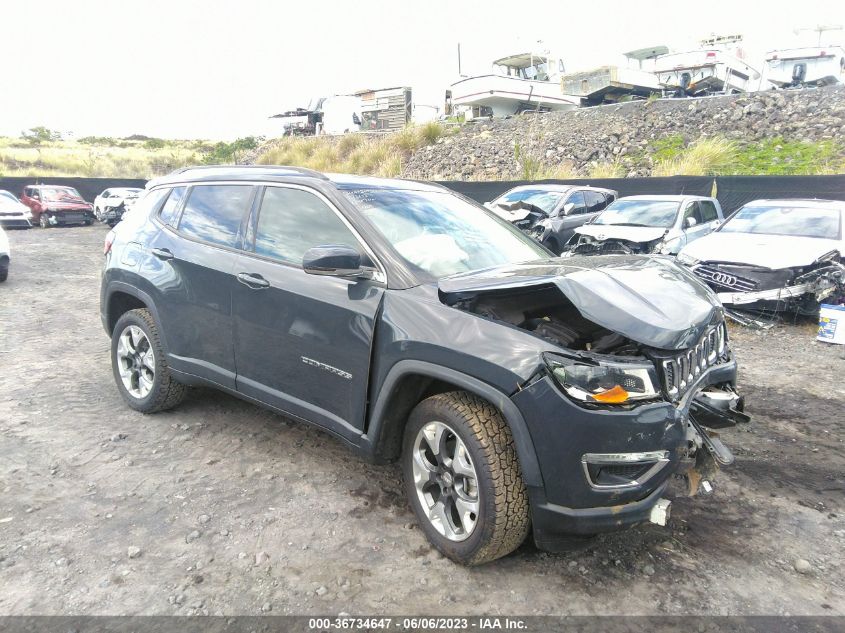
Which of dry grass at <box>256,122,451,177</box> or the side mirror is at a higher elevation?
dry grass at <box>256,122,451,177</box>

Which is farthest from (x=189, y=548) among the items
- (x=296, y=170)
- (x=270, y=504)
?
(x=296, y=170)

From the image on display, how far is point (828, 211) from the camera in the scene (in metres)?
8.25

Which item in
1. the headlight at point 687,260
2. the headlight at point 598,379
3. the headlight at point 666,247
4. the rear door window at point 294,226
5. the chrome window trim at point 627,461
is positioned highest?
the rear door window at point 294,226

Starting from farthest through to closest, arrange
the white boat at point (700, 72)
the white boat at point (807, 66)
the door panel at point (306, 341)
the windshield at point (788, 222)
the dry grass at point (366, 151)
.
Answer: the dry grass at point (366, 151)
the white boat at point (700, 72)
the white boat at point (807, 66)
the windshield at point (788, 222)
the door panel at point (306, 341)

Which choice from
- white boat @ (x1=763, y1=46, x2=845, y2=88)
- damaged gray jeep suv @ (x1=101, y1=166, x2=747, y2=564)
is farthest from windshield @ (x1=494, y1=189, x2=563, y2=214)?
white boat @ (x1=763, y1=46, x2=845, y2=88)

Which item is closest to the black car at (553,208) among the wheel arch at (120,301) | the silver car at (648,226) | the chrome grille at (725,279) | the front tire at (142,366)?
the silver car at (648,226)

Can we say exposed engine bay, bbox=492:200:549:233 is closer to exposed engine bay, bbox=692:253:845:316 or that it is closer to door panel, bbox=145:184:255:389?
exposed engine bay, bbox=692:253:845:316

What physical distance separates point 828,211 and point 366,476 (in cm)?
808

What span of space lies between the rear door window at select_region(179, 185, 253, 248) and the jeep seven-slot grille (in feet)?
8.55

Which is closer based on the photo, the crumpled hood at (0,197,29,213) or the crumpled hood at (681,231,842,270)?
the crumpled hood at (681,231,842,270)

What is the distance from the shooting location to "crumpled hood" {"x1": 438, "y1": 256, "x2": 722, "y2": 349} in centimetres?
244

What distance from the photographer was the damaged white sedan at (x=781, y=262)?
721 cm

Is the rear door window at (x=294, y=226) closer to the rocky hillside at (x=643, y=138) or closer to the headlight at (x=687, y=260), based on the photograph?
the headlight at (x=687, y=260)

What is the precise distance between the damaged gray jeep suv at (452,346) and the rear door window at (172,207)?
7 cm
